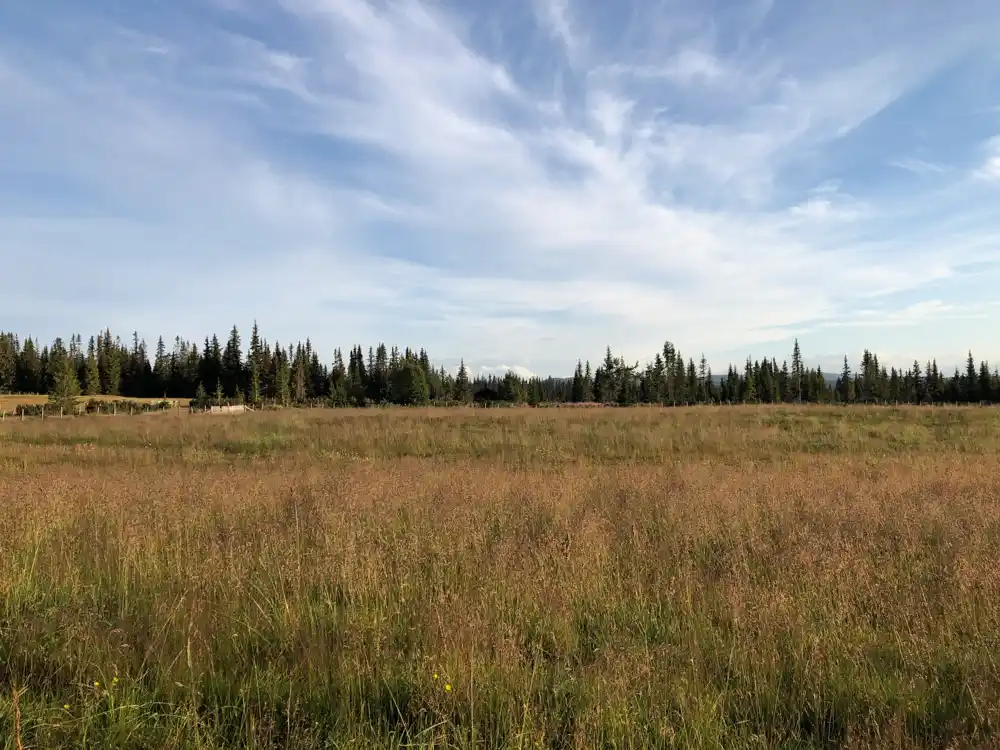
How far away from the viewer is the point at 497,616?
3.70 metres

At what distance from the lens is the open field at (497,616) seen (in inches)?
106

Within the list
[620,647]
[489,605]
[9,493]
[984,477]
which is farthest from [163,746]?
[984,477]

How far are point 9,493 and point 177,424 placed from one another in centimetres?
1938

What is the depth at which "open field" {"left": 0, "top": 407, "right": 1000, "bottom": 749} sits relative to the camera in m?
2.69

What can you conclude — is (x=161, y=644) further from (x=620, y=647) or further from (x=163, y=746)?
(x=620, y=647)

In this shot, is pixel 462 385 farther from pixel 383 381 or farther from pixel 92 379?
pixel 92 379

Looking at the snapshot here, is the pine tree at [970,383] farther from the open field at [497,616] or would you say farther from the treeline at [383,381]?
the open field at [497,616]

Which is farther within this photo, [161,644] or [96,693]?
[161,644]

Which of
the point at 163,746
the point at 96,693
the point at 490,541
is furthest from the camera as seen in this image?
the point at 490,541

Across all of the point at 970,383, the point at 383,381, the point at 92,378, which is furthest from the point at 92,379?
the point at 970,383

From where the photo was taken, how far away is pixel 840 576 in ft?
14.1

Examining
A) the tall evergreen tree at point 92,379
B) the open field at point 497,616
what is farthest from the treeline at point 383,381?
the open field at point 497,616

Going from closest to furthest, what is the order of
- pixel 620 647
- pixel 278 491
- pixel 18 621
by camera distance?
pixel 620 647
pixel 18 621
pixel 278 491

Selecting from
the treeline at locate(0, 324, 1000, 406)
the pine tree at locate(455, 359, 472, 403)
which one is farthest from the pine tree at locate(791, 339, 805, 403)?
the pine tree at locate(455, 359, 472, 403)
